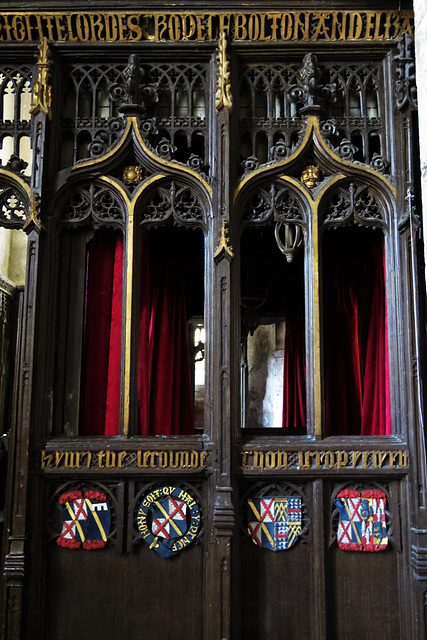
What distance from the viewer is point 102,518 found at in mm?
3854

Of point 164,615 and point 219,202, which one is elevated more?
point 219,202

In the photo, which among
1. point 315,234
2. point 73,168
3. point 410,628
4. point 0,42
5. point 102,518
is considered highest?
point 0,42

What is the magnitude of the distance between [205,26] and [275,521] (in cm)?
349

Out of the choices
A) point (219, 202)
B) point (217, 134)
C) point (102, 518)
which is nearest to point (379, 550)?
point (102, 518)

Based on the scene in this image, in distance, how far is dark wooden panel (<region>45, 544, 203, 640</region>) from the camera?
3791 millimetres

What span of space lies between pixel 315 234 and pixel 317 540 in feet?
6.77

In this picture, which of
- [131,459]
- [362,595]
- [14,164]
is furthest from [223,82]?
[362,595]

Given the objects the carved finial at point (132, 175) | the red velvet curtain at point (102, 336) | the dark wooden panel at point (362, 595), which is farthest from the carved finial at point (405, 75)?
the dark wooden panel at point (362, 595)

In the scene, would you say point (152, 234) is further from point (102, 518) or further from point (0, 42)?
point (102, 518)

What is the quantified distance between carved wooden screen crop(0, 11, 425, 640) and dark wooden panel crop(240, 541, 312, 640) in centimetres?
1

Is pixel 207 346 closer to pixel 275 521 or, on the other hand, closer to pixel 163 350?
pixel 163 350

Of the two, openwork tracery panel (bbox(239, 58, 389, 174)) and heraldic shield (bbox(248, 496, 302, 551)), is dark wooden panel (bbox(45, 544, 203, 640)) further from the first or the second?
openwork tracery panel (bbox(239, 58, 389, 174))

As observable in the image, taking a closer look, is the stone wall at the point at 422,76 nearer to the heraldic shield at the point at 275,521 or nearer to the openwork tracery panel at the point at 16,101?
the heraldic shield at the point at 275,521

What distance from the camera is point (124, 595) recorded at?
3.81 meters
